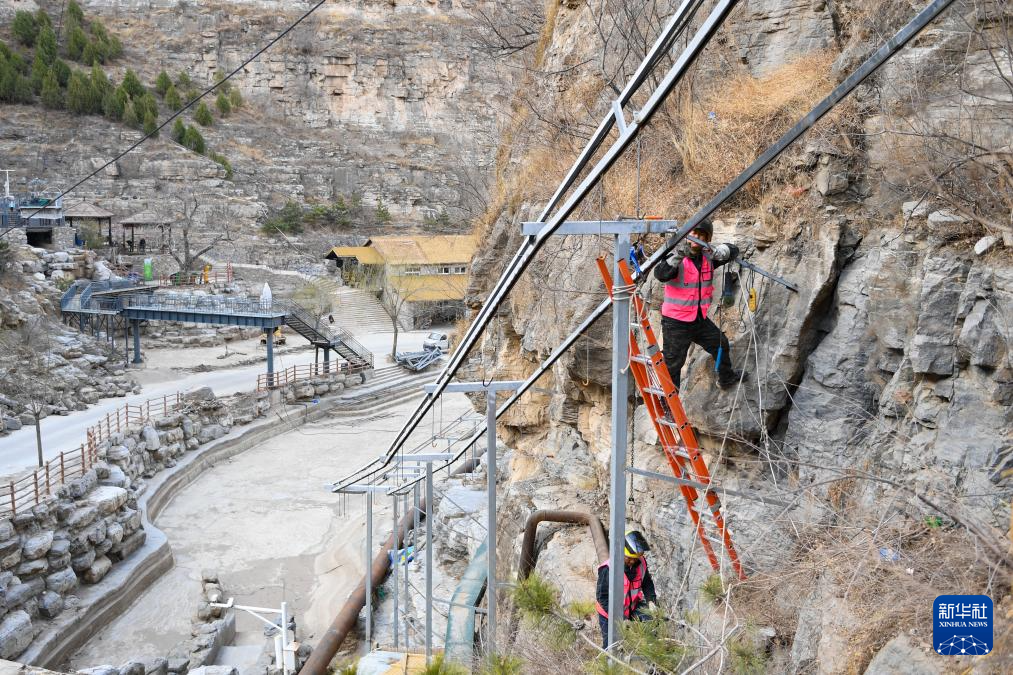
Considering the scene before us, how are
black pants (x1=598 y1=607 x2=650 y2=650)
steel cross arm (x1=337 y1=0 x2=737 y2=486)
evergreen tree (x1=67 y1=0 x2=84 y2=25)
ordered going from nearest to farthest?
steel cross arm (x1=337 y1=0 x2=737 y2=486) < black pants (x1=598 y1=607 x2=650 y2=650) < evergreen tree (x1=67 y1=0 x2=84 y2=25)

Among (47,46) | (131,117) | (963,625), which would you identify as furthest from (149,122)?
(963,625)

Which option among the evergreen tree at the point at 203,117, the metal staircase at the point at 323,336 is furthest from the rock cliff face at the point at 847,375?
the evergreen tree at the point at 203,117

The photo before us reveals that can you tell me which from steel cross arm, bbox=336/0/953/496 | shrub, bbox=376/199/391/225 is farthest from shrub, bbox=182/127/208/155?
steel cross arm, bbox=336/0/953/496

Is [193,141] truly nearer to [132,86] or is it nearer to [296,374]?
[132,86]

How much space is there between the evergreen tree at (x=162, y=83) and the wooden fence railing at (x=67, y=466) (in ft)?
160

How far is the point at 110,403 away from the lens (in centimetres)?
2594

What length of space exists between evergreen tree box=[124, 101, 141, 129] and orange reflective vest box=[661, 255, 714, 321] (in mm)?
62643

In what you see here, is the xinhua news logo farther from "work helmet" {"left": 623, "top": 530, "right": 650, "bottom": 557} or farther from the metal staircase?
the metal staircase

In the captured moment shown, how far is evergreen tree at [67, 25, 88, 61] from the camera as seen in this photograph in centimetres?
6725

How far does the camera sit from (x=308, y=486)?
22625 millimetres

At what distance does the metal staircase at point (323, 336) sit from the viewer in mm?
31016

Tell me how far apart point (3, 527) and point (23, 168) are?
48704mm

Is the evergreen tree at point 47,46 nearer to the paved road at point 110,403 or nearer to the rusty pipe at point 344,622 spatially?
the paved road at point 110,403

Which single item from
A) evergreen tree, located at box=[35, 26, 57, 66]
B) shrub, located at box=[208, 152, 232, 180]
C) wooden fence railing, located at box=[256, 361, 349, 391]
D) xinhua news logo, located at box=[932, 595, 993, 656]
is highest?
evergreen tree, located at box=[35, 26, 57, 66]
